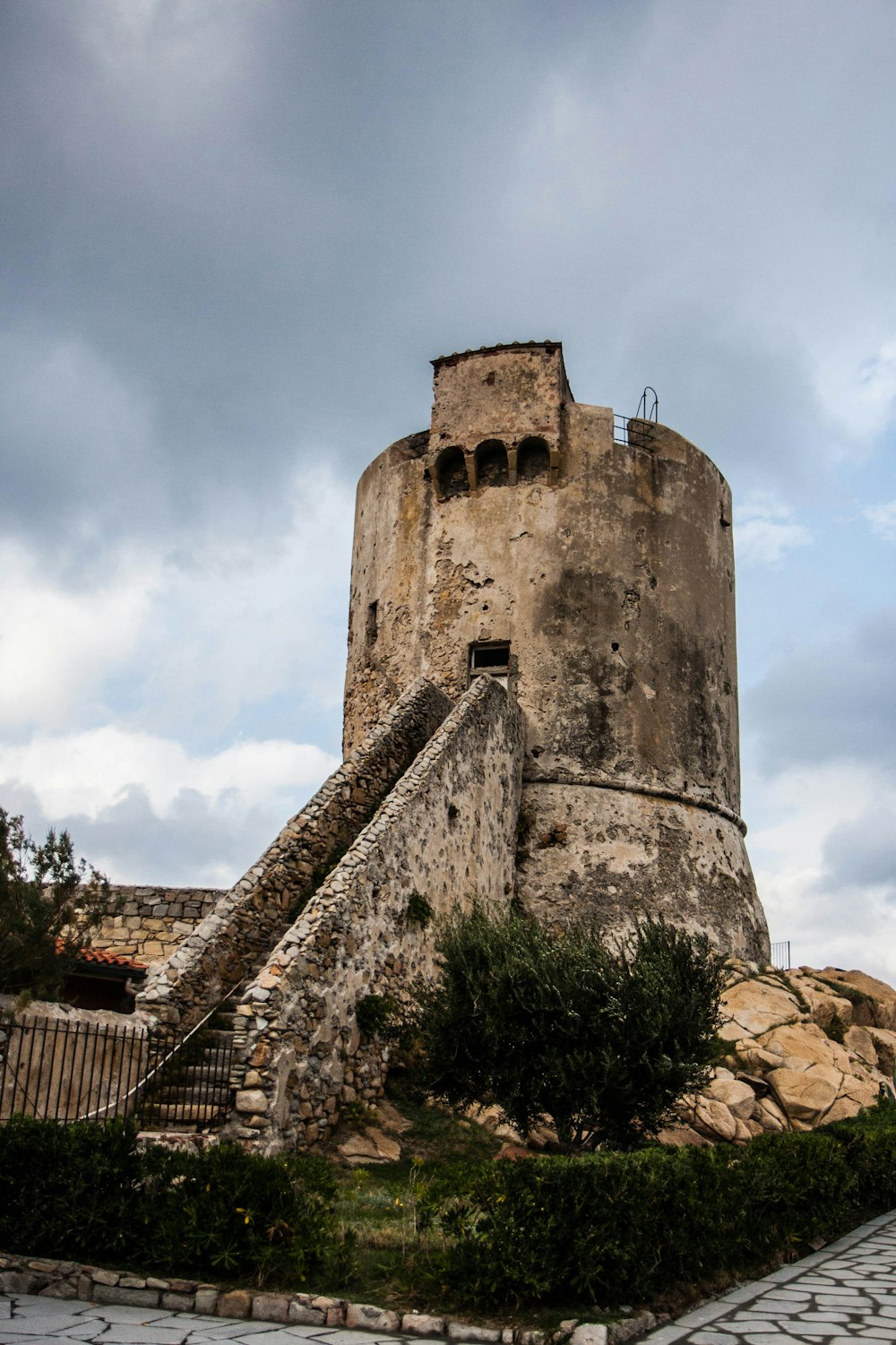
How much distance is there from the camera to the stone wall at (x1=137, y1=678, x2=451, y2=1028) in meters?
12.9

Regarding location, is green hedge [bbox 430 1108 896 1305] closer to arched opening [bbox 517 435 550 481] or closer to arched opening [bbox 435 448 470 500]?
arched opening [bbox 517 435 550 481]

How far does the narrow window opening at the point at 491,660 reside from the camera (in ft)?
65.8

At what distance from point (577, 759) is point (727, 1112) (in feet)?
22.3

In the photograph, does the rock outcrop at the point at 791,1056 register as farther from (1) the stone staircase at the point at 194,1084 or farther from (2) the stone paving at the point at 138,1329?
(2) the stone paving at the point at 138,1329

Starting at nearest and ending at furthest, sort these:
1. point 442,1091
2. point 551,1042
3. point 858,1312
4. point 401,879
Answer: point 858,1312, point 551,1042, point 442,1091, point 401,879

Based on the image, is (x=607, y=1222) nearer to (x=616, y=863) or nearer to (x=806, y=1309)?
(x=806, y=1309)

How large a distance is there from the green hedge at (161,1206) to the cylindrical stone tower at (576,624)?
1106cm

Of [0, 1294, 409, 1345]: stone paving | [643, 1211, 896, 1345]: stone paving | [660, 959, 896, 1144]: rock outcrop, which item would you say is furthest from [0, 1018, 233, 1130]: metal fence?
[643, 1211, 896, 1345]: stone paving

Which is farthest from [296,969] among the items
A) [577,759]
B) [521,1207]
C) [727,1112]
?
[577,759]

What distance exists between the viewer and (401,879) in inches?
556

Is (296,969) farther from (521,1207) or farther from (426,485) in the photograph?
(426,485)

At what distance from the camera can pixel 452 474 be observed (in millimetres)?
21812

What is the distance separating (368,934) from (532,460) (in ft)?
36.6

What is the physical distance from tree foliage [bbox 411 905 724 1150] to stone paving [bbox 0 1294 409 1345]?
14.1 ft
